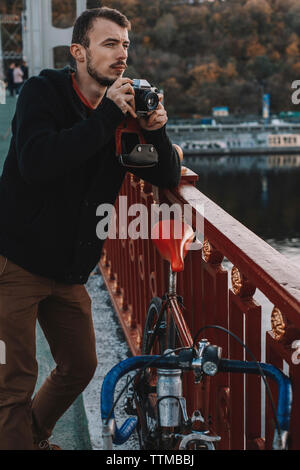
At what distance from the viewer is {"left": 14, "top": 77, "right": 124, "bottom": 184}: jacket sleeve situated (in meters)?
1.65

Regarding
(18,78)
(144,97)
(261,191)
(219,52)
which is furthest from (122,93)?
(219,52)

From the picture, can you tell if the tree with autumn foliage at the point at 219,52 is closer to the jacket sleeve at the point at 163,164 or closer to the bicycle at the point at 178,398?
the jacket sleeve at the point at 163,164

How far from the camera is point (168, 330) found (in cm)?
196

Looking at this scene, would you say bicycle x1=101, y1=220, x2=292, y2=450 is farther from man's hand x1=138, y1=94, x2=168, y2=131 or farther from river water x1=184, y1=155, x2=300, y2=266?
river water x1=184, y1=155, x2=300, y2=266

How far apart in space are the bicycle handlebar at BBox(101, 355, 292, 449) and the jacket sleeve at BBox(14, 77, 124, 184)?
0.63m

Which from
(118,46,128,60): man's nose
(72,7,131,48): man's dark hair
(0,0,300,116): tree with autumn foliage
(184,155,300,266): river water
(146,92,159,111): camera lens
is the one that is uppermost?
(0,0,300,116): tree with autumn foliage

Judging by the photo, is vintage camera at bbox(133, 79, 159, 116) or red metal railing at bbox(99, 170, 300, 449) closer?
red metal railing at bbox(99, 170, 300, 449)

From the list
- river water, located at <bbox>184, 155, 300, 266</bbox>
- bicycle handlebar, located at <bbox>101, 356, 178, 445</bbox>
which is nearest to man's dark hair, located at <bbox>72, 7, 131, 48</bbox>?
bicycle handlebar, located at <bbox>101, 356, 178, 445</bbox>

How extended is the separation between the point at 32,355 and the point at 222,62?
87.9 metres

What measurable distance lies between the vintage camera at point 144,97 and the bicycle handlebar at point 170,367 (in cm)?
81

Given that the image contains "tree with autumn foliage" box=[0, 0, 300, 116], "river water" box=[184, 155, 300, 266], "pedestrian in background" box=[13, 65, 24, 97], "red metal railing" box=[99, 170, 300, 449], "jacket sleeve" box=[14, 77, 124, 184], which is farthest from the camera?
"tree with autumn foliage" box=[0, 0, 300, 116]

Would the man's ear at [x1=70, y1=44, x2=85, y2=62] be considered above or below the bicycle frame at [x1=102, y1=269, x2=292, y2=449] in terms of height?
above

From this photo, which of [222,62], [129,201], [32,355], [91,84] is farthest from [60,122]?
[222,62]
